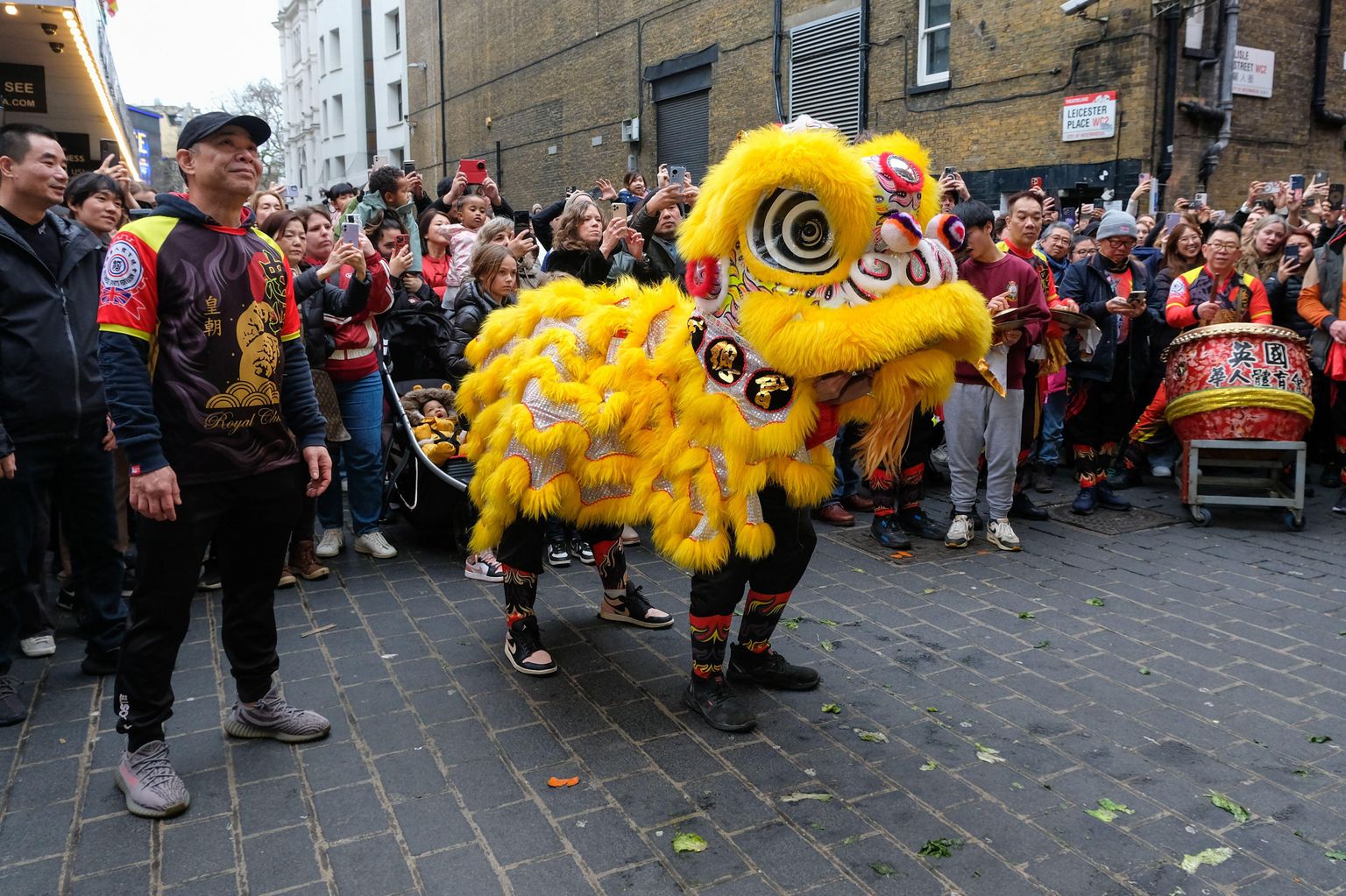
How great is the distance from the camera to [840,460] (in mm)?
7547

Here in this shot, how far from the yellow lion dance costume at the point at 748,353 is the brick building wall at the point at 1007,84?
10.8 m

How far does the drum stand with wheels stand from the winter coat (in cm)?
683

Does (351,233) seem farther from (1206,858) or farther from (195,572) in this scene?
(1206,858)

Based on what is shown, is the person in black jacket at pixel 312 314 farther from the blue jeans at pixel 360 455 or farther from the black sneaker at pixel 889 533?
the black sneaker at pixel 889 533

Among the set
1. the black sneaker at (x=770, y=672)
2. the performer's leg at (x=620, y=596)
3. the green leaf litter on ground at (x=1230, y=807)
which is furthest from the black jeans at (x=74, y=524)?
the green leaf litter on ground at (x=1230, y=807)

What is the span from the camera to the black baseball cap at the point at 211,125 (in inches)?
128

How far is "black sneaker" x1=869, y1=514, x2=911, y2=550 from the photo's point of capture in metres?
6.52

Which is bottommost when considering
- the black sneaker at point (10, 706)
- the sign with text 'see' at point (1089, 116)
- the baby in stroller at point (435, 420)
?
the black sneaker at point (10, 706)

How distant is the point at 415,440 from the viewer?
20.1 ft

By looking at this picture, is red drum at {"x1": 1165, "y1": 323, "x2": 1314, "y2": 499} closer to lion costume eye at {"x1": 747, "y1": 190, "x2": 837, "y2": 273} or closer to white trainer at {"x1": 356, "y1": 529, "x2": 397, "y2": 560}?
lion costume eye at {"x1": 747, "y1": 190, "x2": 837, "y2": 273}

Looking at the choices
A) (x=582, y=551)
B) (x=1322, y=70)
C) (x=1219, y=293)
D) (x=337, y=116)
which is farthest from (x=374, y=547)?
(x=337, y=116)

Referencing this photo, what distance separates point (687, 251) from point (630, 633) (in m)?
2.17

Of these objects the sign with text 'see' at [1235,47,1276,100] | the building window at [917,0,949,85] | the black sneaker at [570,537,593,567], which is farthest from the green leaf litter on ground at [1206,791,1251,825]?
the building window at [917,0,949,85]

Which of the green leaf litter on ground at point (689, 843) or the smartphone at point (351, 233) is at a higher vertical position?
the smartphone at point (351, 233)
